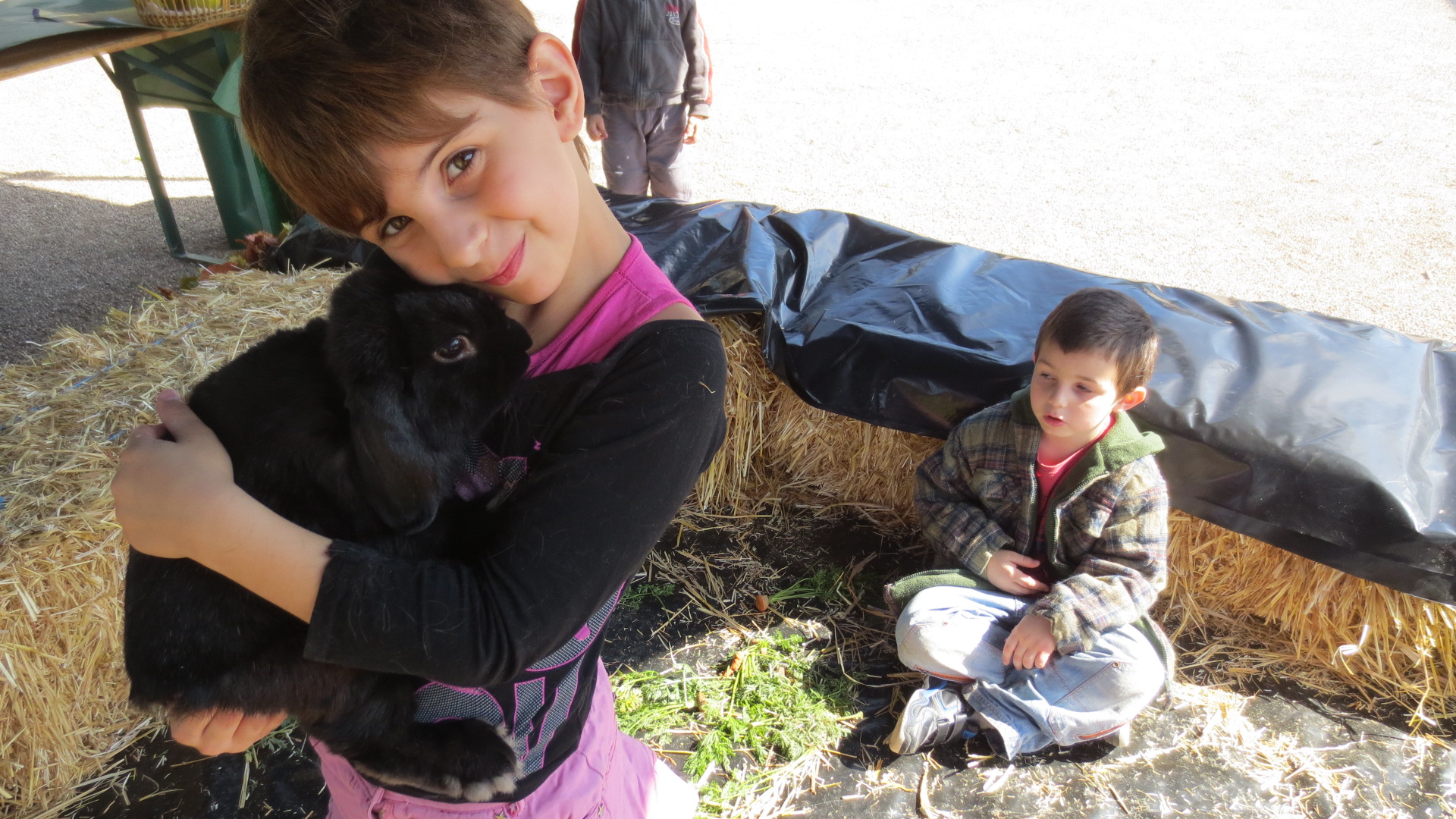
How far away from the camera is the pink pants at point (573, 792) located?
1.50 metres

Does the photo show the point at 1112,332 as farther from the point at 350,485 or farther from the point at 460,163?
the point at 350,485

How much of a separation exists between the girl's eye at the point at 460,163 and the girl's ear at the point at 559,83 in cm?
16

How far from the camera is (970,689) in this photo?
8.79 ft

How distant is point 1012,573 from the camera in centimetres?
275

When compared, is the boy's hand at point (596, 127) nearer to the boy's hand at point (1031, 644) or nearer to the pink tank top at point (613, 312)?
the boy's hand at point (1031, 644)

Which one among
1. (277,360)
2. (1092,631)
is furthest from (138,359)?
(1092,631)

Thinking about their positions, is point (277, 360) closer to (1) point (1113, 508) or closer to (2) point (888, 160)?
(1) point (1113, 508)

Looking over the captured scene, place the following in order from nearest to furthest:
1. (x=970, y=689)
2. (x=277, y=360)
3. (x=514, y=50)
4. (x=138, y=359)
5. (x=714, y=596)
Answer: (x=514, y=50)
(x=277, y=360)
(x=970, y=689)
(x=138, y=359)
(x=714, y=596)

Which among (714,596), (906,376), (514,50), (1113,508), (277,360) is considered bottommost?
(714,596)

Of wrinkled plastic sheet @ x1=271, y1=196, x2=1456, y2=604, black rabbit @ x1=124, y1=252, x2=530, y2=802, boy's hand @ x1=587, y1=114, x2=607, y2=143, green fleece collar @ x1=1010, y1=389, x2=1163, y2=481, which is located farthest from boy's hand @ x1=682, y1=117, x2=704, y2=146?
black rabbit @ x1=124, y1=252, x2=530, y2=802

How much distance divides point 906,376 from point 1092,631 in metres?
1.01

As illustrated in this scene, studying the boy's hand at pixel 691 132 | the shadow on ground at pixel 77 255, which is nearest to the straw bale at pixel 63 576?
the shadow on ground at pixel 77 255

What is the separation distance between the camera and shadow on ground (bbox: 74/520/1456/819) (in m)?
2.46

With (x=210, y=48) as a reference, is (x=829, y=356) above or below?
below
